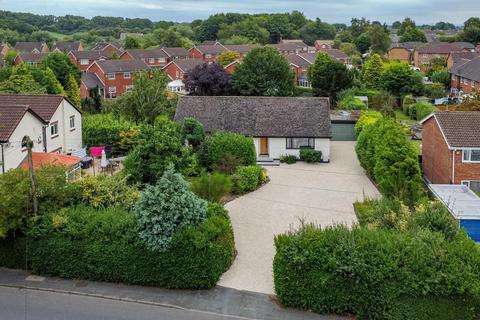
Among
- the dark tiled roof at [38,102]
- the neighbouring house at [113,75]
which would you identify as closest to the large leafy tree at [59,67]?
the neighbouring house at [113,75]

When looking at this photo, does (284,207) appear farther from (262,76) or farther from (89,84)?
(89,84)

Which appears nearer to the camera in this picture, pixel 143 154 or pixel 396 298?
pixel 396 298

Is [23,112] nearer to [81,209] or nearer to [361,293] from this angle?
[81,209]

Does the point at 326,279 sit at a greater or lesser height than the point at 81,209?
lesser

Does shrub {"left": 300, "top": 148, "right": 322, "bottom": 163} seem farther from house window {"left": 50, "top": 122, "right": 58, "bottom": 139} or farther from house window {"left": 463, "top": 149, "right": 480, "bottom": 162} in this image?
house window {"left": 50, "top": 122, "right": 58, "bottom": 139}

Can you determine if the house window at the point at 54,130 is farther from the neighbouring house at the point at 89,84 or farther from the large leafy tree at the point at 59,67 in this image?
the neighbouring house at the point at 89,84

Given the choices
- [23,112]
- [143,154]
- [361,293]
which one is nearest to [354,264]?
[361,293]
